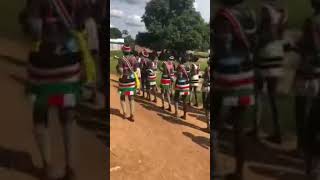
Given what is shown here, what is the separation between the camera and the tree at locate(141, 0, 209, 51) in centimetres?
436

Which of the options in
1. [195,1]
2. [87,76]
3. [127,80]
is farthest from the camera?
[127,80]

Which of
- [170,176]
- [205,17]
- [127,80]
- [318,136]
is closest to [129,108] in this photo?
[127,80]

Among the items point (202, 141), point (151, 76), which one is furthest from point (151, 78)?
point (202, 141)

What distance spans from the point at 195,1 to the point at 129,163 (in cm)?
155

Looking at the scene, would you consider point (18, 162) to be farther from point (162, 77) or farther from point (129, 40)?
point (162, 77)

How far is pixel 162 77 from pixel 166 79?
0.05 meters

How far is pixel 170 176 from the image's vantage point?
14.5 feet

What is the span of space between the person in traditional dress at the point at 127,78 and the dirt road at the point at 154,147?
65 mm

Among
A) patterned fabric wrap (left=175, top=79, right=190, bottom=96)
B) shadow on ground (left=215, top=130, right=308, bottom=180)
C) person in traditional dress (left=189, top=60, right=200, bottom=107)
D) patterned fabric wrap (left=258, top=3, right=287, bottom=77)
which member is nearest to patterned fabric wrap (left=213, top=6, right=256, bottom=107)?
patterned fabric wrap (left=258, top=3, right=287, bottom=77)

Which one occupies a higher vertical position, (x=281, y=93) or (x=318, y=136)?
(x=281, y=93)

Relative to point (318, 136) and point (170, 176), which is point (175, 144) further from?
point (318, 136)

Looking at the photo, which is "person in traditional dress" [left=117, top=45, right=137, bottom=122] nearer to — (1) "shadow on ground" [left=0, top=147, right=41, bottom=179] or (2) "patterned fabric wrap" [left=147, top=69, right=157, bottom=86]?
(2) "patterned fabric wrap" [left=147, top=69, right=157, bottom=86]

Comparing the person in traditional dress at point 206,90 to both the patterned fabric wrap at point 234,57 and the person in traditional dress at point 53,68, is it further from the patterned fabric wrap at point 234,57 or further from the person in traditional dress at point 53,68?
the person in traditional dress at point 53,68

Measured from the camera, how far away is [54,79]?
375 cm
